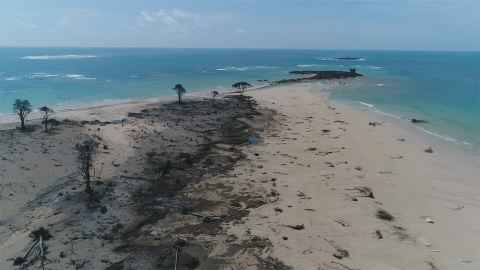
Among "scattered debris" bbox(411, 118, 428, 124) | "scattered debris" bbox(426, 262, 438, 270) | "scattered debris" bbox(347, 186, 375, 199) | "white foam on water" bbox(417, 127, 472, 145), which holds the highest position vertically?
"scattered debris" bbox(411, 118, 428, 124)

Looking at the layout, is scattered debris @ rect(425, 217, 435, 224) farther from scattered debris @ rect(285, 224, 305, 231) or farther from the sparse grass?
scattered debris @ rect(285, 224, 305, 231)

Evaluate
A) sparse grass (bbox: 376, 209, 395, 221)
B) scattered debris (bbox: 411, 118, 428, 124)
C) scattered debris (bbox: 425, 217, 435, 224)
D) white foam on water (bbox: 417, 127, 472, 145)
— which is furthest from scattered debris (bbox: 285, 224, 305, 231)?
scattered debris (bbox: 411, 118, 428, 124)

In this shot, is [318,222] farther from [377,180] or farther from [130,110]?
[130,110]

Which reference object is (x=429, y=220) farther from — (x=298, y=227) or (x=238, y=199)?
(x=238, y=199)

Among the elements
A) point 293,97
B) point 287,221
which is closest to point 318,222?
point 287,221

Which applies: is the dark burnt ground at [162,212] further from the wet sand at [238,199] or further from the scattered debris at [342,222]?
the scattered debris at [342,222]
